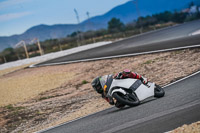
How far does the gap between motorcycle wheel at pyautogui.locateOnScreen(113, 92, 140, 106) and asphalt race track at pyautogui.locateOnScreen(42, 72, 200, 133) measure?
14 cm

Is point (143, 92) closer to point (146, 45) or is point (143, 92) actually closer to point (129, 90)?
point (129, 90)

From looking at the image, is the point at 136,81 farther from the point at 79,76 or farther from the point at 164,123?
the point at 79,76

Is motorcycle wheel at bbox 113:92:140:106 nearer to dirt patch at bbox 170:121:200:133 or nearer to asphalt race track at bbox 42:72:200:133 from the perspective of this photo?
asphalt race track at bbox 42:72:200:133

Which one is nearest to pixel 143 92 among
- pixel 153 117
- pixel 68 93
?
pixel 153 117

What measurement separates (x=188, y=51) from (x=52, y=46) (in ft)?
237

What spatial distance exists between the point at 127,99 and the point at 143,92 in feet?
1.53

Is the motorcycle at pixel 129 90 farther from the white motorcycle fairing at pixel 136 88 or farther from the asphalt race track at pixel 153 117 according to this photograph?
the asphalt race track at pixel 153 117

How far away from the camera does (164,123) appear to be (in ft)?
20.9

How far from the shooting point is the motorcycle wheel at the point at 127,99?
8297 mm

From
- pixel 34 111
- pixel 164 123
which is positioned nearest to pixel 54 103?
pixel 34 111

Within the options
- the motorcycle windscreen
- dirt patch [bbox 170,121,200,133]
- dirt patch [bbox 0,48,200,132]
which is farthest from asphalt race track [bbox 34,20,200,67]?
dirt patch [bbox 170,121,200,133]

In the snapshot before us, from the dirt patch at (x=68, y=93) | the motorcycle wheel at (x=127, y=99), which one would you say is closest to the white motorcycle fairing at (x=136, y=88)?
the motorcycle wheel at (x=127, y=99)

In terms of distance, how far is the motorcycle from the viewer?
27.0 ft

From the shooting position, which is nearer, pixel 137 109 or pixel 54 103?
pixel 137 109
